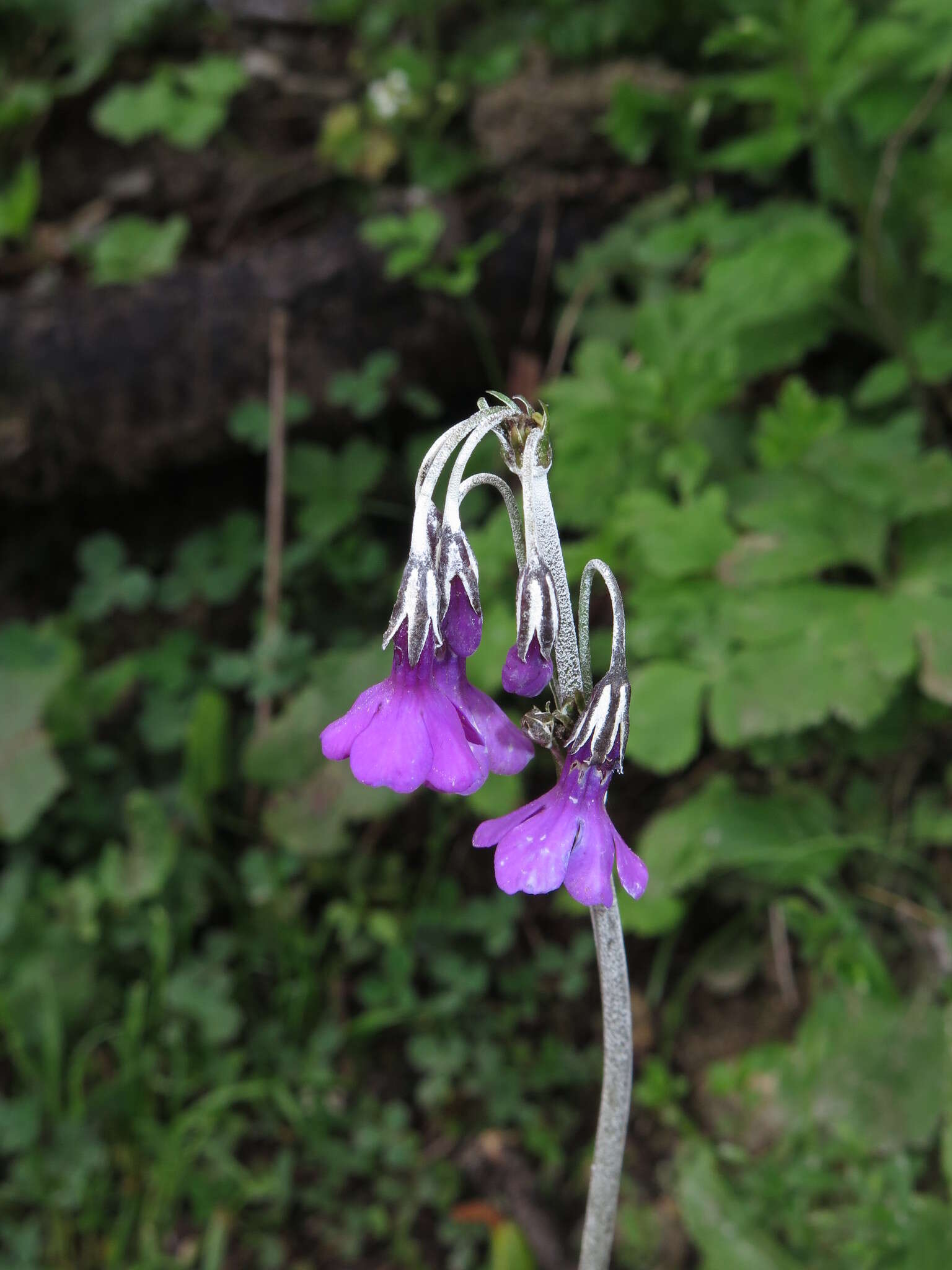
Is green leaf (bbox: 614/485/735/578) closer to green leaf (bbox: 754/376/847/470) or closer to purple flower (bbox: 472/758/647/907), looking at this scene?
green leaf (bbox: 754/376/847/470)

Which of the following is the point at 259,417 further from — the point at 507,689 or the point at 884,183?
the point at 507,689

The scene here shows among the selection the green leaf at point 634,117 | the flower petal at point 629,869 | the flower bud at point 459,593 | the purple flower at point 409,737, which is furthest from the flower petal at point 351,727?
the green leaf at point 634,117

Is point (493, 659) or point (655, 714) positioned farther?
point (493, 659)

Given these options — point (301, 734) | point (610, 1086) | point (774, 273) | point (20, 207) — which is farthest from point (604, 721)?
point (20, 207)

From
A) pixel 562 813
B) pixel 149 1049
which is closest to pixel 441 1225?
pixel 149 1049

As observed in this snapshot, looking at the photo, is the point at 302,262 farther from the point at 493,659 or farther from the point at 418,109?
the point at 493,659

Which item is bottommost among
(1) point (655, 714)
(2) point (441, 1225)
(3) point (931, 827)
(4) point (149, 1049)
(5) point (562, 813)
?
(2) point (441, 1225)

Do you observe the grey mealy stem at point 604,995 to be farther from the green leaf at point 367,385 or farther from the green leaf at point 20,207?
the green leaf at point 20,207
